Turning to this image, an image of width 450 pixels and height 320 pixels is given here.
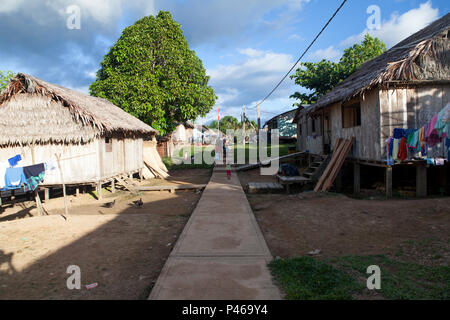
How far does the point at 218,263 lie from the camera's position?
451 centimetres

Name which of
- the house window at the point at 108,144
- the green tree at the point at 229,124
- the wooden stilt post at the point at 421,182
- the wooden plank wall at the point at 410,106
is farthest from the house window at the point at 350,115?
the green tree at the point at 229,124

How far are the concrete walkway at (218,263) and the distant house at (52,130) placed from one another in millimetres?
6058

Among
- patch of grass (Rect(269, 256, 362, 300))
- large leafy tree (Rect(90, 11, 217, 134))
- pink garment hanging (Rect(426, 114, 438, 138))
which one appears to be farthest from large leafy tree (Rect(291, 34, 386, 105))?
patch of grass (Rect(269, 256, 362, 300))

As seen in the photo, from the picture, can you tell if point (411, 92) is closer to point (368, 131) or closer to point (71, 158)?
point (368, 131)

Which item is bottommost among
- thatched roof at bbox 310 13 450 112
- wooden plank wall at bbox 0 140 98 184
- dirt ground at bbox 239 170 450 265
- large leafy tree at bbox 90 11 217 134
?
dirt ground at bbox 239 170 450 265

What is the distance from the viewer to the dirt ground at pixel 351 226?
535 centimetres

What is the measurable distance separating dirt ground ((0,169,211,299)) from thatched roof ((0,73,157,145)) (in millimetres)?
2940

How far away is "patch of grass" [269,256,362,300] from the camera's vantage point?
3494 mm

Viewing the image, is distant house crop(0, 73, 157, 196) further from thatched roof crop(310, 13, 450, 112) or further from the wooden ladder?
thatched roof crop(310, 13, 450, 112)

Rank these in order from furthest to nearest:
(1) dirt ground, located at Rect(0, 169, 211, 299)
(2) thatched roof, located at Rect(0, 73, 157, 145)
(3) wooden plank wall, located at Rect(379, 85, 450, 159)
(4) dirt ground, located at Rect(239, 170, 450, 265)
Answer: (2) thatched roof, located at Rect(0, 73, 157, 145)
(3) wooden plank wall, located at Rect(379, 85, 450, 159)
(4) dirt ground, located at Rect(239, 170, 450, 265)
(1) dirt ground, located at Rect(0, 169, 211, 299)

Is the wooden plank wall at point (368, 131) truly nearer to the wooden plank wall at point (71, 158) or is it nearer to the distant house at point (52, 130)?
the distant house at point (52, 130)

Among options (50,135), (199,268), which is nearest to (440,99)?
(199,268)

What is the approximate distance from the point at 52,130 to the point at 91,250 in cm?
717

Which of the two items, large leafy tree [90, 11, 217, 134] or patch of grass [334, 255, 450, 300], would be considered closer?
patch of grass [334, 255, 450, 300]
